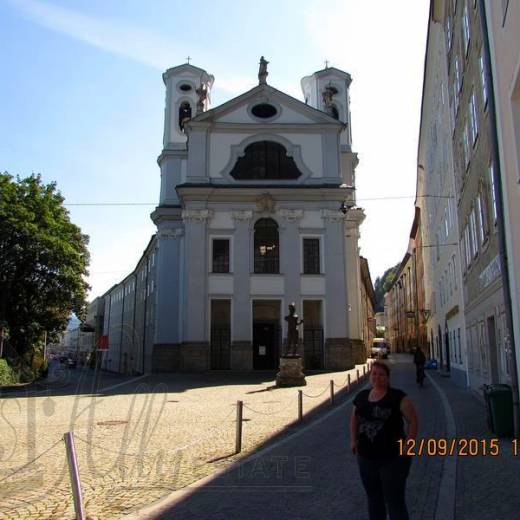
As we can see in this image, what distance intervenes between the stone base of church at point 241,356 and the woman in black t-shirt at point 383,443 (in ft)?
98.8

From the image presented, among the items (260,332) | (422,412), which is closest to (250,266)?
(260,332)

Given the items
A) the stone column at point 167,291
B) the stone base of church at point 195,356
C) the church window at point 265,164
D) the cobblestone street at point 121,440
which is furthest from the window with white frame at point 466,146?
the stone column at point 167,291

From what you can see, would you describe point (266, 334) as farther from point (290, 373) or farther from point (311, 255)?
point (290, 373)

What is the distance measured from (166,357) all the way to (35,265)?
977cm

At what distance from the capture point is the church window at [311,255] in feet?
121

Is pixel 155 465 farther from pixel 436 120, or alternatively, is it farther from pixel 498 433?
pixel 436 120

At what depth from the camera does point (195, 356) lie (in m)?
34.8

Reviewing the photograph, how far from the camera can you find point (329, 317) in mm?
35781

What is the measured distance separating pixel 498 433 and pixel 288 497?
5.59 m

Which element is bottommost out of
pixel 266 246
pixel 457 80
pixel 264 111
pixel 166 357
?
pixel 166 357

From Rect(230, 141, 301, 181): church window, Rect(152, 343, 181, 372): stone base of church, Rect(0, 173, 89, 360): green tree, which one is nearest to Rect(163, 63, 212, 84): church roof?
Rect(230, 141, 301, 181): church window

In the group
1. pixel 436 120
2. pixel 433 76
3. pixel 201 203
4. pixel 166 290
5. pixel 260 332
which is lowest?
pixel 260 332

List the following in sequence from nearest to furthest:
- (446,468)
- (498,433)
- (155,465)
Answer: (446,468) → (155,465) → (498,433)

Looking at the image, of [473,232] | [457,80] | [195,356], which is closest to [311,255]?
[195,356]
